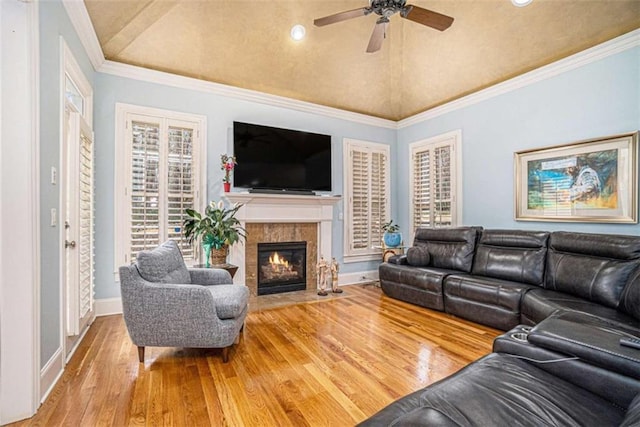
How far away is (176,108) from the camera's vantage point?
13.0 ft

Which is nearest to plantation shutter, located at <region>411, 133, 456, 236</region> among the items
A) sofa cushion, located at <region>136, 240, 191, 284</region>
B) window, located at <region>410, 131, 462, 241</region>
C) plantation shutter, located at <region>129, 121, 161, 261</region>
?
window, located at <region>410, 131, 462, 241</region>

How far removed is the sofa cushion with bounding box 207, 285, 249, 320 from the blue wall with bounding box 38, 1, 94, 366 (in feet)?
3.52

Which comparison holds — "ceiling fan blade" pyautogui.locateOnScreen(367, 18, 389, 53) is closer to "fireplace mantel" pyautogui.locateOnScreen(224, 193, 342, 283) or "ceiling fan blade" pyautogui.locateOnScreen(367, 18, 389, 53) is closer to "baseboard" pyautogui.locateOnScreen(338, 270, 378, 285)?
"fireplace mantel" pyautogui.locateOnScreen(224, 193, 342, 283)

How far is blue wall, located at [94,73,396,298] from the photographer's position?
355 cm

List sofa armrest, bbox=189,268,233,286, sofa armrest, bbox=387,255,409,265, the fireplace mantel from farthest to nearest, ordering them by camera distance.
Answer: sofa armrest, bbox=387,255,409,265 → the fireplace mantel → sofa armrest, bbox=189,268,233,286

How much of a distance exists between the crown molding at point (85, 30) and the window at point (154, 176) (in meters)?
0.52

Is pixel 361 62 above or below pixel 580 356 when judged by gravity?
above

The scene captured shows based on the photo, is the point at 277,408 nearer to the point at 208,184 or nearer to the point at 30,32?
the point at 30,32

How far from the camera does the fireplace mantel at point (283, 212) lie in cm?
422

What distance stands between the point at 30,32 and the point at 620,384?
3.48m

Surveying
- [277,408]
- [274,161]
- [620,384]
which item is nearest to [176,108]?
[274,161]

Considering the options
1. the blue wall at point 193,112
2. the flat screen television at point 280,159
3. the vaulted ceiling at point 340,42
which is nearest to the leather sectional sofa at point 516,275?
the blue wall at point 193,112

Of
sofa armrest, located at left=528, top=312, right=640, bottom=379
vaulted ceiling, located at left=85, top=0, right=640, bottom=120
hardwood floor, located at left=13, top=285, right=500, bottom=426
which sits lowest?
hardwood floor, located at left=13, top=285, right=500, bottom=426

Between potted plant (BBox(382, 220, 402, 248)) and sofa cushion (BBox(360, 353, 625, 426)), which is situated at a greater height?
potted plant (BBox(382, 220, 402, 248))
